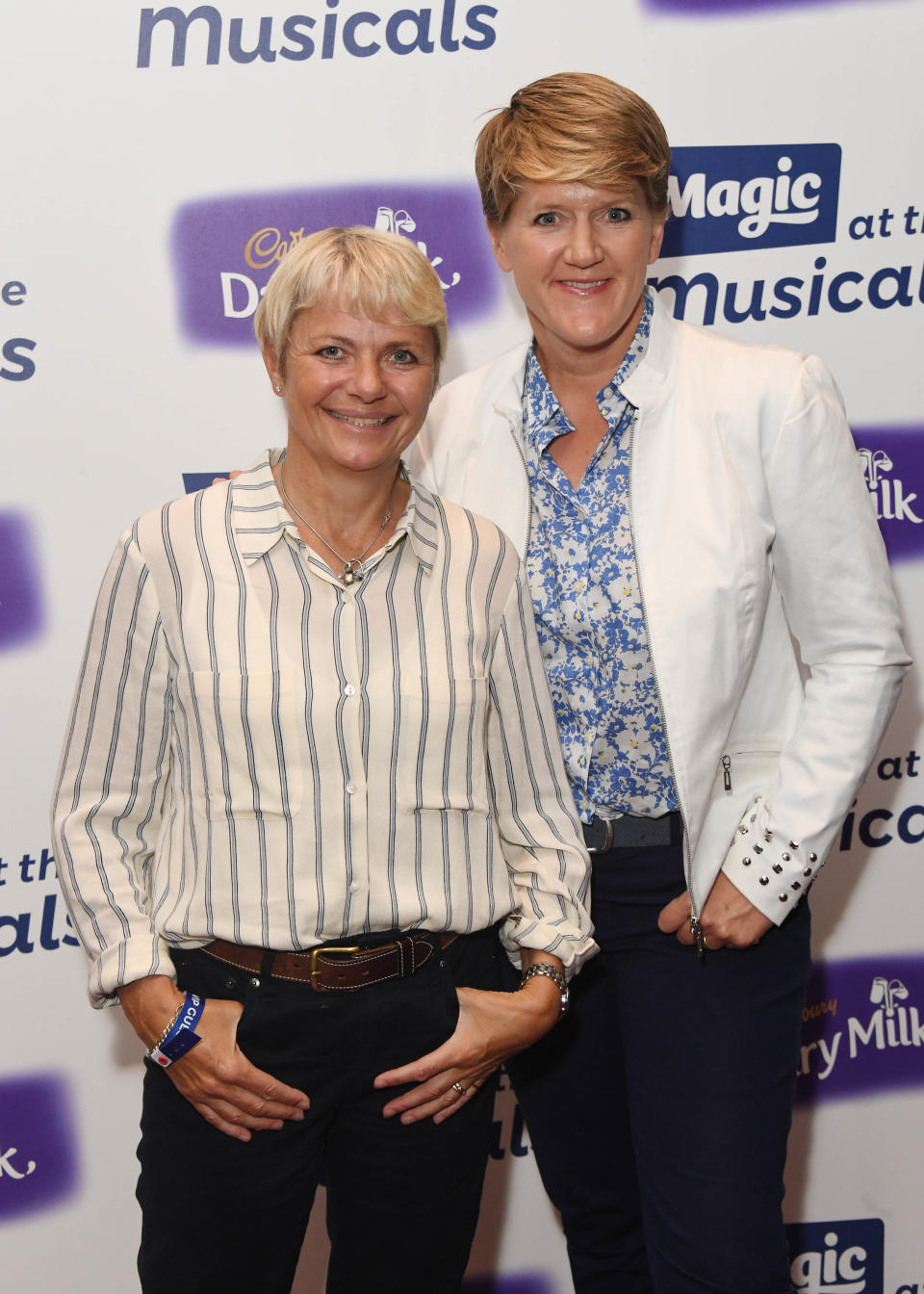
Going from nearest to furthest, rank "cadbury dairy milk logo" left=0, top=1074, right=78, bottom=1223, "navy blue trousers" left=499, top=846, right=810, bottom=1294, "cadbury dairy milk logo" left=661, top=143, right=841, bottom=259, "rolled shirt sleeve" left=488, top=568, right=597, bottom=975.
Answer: "rolled shirt sleeve" left=488, top=568, right=597, bottom=975 → "navy blue trousers" left=499, top=846, right=810, bottom=1294 → "cadbury dairy milk logo" left=661, top=143, right=841, bottom=259 → "cadbury dairy milk logo" left=0, top=1074, right=78, bottom=1223

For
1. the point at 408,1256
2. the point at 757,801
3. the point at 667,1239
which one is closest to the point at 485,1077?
the point at 408,1256

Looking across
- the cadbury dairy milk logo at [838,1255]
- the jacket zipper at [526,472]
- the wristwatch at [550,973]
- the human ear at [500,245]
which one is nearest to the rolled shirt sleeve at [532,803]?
the wristwatch at [550,973]

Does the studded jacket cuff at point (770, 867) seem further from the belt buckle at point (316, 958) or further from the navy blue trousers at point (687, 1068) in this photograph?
the belt buckle at point (316, 958)

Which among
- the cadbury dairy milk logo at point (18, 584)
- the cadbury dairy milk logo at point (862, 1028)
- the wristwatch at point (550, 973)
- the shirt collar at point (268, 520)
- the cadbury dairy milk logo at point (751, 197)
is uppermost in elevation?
the cadbury dairy milk logo at point (751, 197)

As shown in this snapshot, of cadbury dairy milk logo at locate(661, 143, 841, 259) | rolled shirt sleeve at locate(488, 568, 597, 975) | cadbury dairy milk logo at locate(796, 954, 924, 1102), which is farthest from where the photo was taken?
cadbury dairy milk logo at locate(796, 954, 924, 1102)

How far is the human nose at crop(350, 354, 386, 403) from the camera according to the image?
4.97 feet

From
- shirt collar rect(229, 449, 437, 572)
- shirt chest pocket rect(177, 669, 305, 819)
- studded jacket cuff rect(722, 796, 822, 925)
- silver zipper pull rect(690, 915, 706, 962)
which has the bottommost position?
silver zipper pull rect(690, 915, 706, 962)

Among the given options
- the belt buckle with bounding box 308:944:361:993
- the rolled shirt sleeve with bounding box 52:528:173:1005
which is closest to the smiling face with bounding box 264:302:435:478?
the rolled shirt sleeve with bounding box 52:528:173:1005

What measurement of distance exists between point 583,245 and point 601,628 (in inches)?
19.6

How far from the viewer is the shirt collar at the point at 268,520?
1571mm

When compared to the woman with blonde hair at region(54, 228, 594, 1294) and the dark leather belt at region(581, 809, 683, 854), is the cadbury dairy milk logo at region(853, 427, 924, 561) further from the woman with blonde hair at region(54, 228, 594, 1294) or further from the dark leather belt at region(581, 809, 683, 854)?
the woman with blonde hair at region(54, 228, 594, 1294)

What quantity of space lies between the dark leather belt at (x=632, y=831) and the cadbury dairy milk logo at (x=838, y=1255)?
1.24m

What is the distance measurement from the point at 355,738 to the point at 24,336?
1.03 metres

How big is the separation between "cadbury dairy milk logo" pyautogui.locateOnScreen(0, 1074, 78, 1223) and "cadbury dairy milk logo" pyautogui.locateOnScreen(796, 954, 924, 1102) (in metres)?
1.39
